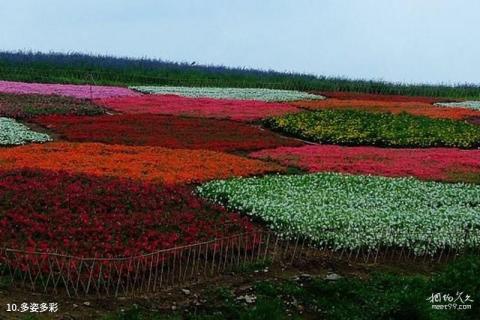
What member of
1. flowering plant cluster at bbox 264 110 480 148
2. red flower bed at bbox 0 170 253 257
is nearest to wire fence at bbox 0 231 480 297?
red flower bed at bbox 0 170 253 257


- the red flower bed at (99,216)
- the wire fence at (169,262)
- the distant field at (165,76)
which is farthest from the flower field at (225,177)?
the distant field at (165,76)

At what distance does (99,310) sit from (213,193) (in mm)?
7327

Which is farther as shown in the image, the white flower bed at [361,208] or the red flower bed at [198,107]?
the red flower bed at [198,107]

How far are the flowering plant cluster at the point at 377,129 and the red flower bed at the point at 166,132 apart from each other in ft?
5.84

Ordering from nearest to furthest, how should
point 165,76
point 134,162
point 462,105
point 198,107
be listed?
point 134,162, point 198,107, point 462,105, point 165,76

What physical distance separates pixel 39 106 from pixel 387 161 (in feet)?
65.8

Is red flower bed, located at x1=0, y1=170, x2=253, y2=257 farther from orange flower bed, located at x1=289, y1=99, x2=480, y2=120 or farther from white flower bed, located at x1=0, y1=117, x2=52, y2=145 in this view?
orange flower bed, located at x1=289, y1=99, x2=480, y2=120

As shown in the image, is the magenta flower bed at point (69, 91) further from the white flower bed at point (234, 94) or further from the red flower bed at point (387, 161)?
the red flower bed at point (387, 161)

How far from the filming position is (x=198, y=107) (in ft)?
135

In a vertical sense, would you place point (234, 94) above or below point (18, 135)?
above

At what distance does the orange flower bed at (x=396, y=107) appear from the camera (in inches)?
1636

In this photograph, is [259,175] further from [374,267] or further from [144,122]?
[144,122]

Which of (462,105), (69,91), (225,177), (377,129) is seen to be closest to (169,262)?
(225,177)

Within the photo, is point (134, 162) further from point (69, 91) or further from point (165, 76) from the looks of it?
point (165, 76)
